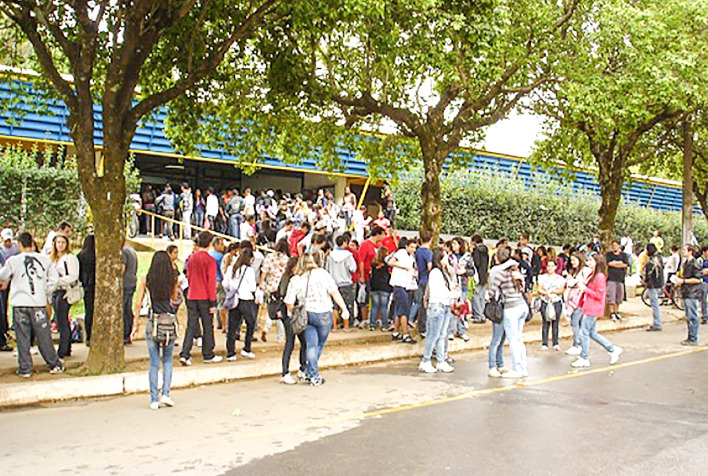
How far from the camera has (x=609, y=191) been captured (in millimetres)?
19406

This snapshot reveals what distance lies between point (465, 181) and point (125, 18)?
1909cm

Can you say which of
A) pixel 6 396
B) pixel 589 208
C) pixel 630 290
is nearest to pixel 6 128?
pixel 6 396

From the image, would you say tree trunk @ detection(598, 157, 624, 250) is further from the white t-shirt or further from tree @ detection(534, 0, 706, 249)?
the white t-shirt

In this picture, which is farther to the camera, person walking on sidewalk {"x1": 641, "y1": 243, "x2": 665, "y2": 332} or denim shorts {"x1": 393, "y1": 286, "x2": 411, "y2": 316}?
person walking on sidewalk {"x1": 641, "y1": 243, "x2": 665, "y2": 332}

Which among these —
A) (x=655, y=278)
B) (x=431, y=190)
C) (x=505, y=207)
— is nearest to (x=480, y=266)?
(x=431, y=190)

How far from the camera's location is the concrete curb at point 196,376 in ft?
29.1

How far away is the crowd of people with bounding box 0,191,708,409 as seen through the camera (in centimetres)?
963

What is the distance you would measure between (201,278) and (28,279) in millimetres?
2352

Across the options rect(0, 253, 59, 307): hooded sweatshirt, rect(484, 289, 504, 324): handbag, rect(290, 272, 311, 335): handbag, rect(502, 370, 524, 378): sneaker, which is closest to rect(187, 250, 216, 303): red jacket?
rect(290, 272, 311, 335): handbag

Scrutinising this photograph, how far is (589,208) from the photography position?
103 feet

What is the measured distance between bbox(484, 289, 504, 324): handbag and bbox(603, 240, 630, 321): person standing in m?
7.58

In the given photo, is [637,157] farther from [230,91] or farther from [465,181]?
[230,91]

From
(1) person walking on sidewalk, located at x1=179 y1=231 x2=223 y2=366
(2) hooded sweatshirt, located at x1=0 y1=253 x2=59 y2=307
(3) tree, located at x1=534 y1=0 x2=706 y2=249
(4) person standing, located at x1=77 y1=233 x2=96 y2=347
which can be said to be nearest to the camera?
(2) hooded sweatshirt, located at x1=0 y1=253 x2=59 y2=307

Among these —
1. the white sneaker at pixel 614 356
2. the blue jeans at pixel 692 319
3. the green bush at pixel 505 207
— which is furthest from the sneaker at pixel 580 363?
the green bush at pixel 505 207
